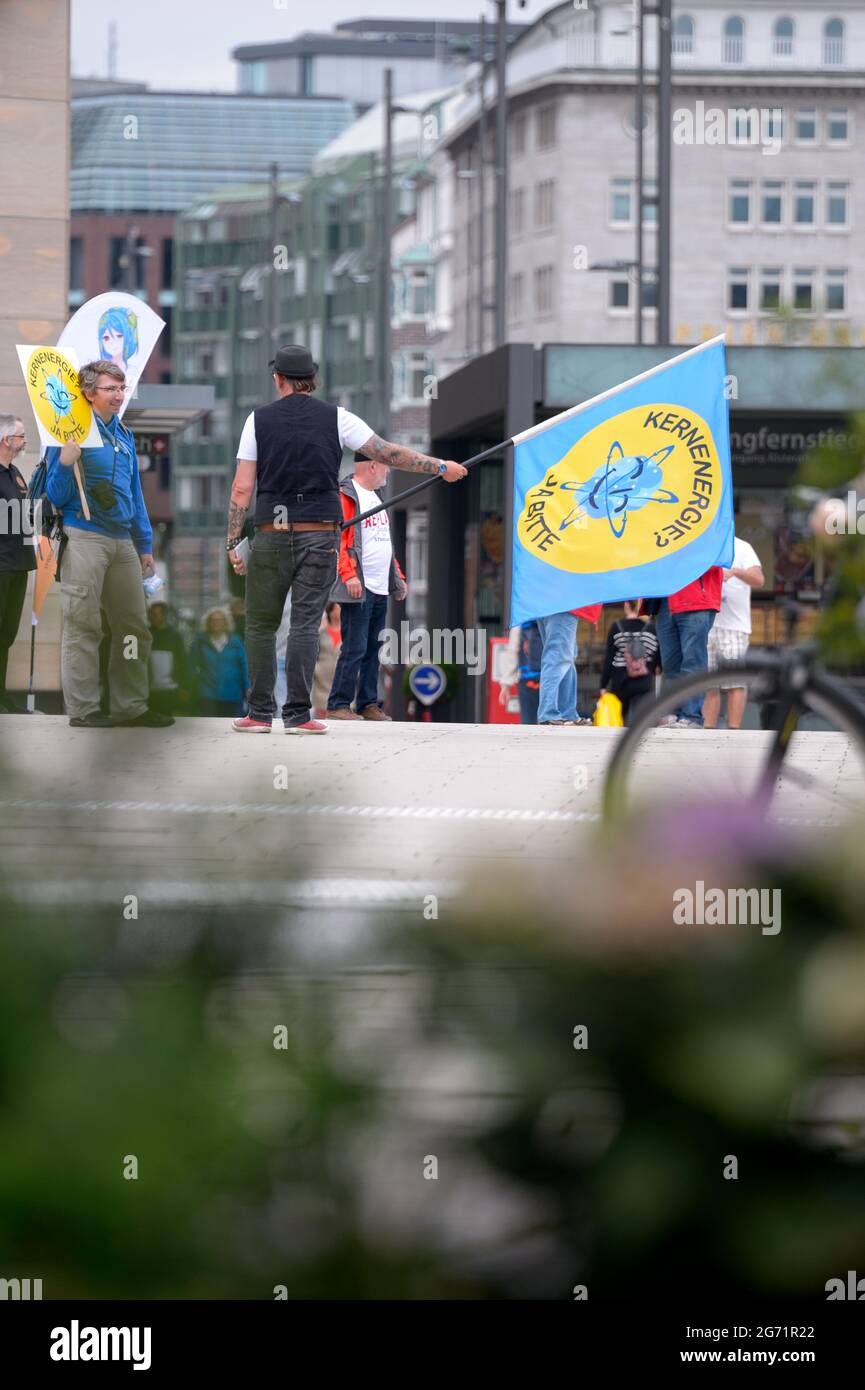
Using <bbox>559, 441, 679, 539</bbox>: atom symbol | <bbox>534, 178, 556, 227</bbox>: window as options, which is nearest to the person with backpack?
<bbox>559, 441, 679, 539</bbox>: atom symbol

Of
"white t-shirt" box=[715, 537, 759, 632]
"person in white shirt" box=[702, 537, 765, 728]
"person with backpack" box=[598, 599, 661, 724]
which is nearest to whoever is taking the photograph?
"person in white shirt" box=[702, 537, 765, 728]

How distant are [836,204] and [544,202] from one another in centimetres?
1267

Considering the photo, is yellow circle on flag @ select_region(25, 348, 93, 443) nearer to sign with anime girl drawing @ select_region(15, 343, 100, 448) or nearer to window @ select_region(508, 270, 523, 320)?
sign with anime girl drawing @ select_region(15, 343, 100, 448)

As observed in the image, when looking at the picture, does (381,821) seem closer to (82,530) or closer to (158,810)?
(158,810)

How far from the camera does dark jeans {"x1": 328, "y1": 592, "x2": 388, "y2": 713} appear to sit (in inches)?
505

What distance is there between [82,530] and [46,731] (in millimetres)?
9140

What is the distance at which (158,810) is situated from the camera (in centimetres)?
162

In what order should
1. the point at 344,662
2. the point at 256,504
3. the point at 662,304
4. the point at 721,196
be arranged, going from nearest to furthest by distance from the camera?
1. the point at 256,504
2. the point at 344,662
3. the point at 662,304
4. the point at 721,196

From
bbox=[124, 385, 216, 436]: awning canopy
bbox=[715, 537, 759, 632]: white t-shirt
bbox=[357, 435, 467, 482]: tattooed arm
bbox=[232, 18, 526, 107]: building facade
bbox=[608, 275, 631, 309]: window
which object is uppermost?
bbox=[232, 18, 526, 107]: building facade

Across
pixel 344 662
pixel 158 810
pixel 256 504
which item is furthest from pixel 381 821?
pixel 344 662

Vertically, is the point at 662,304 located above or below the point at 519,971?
above

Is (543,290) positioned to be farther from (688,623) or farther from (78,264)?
(688,623)

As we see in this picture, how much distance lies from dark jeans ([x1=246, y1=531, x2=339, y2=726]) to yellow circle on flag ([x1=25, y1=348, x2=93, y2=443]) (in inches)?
41.3

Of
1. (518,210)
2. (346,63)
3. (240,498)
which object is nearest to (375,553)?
(240,498)
